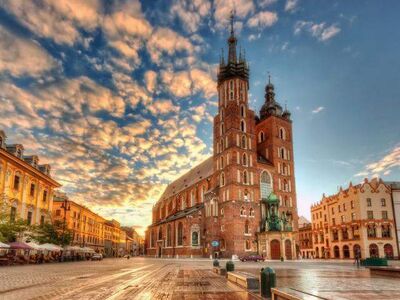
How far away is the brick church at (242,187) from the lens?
58.8m

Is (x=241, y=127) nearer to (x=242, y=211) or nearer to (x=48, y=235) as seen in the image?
(x=242, y=211)

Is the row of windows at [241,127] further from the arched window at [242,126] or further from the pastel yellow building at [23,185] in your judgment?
the pastel yellow building at [23,185]

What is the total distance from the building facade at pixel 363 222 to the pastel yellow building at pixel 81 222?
53.6 metres

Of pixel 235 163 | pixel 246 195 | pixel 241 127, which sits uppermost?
pixel 241 127

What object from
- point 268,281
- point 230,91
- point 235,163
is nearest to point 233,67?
point 230,91

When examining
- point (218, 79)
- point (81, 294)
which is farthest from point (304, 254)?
point (81, 294)

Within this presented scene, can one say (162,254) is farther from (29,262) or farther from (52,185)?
(29,262)

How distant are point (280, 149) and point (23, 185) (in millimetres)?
46099

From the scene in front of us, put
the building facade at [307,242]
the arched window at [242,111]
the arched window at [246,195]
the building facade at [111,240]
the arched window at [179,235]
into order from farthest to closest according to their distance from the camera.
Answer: the building facade at [111,240]
the building facade at [307,242]
the arched window at [179,235]
the arched window at [242,111]
the arched window at [246,195]

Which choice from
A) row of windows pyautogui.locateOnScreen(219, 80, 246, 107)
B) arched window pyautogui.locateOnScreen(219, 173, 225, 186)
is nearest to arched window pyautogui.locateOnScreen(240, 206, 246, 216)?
arched window pyautogui.locateOnScreen(219, 173, 225, 186)

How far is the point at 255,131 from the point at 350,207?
81.8 ft

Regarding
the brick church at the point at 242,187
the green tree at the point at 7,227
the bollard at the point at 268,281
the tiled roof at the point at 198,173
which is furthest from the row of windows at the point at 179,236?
the bollard at the point at 268,281

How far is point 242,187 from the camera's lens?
2424 inches

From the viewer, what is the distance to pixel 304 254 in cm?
9569
